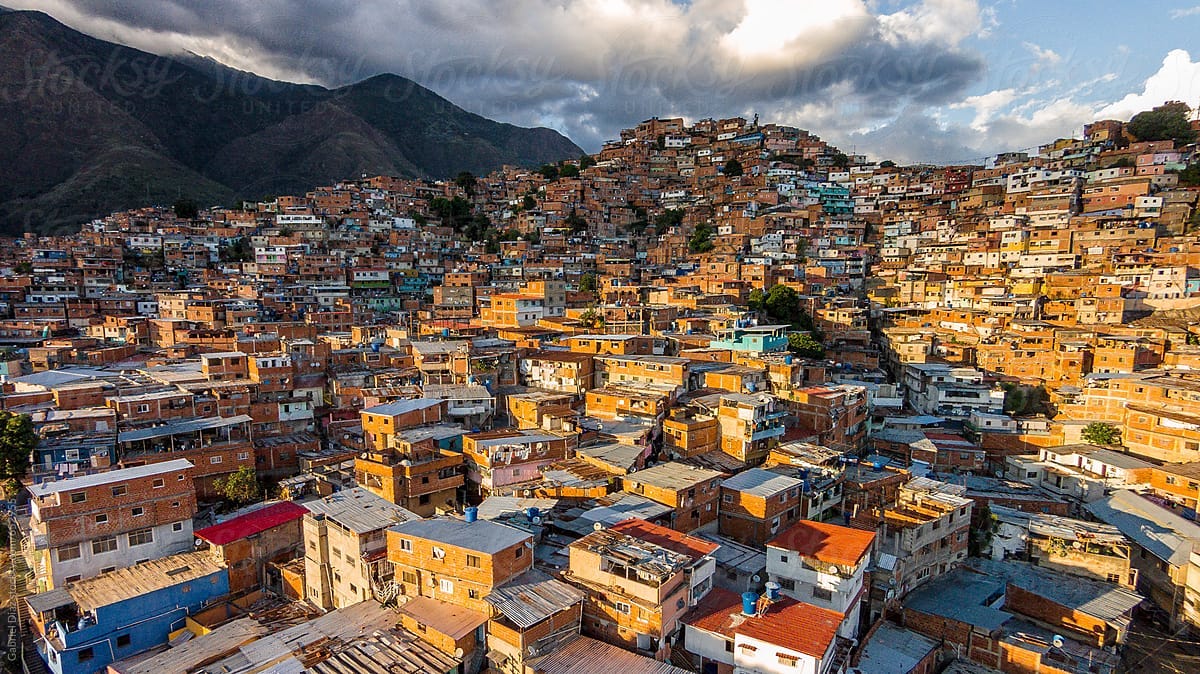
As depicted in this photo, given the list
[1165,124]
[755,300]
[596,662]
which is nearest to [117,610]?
[596,662]

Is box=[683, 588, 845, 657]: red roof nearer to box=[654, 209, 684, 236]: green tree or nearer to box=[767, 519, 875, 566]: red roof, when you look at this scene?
box=[767, 519, 875, 566]: red roof

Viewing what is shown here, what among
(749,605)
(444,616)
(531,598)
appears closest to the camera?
(531,598)

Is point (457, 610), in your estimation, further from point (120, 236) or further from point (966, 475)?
point (120, 236)

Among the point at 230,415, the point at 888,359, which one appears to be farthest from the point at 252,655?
the point at 888,359

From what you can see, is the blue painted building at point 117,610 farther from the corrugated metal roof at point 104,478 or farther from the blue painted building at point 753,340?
the blue painted building at point 753,340

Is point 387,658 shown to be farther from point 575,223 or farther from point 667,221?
point 667,221

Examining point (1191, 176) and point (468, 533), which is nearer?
point (468, 533)

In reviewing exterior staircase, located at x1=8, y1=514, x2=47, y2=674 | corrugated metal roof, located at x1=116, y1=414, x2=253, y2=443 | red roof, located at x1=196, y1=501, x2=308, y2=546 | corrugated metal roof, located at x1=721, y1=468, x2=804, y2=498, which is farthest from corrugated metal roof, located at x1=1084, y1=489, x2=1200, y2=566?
exterior staircase, located at x1=8, y1=514, x2=47, y2=674

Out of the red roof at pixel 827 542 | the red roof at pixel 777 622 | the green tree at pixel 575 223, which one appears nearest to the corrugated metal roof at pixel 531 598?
the red roof at pixel 777 622
